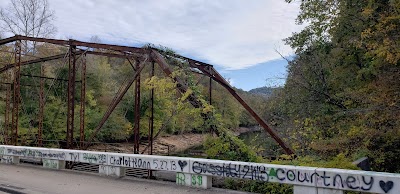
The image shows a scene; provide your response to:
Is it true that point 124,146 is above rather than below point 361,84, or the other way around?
below

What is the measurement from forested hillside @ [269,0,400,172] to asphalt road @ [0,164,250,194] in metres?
7.52

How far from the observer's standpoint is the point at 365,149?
12.8 metres

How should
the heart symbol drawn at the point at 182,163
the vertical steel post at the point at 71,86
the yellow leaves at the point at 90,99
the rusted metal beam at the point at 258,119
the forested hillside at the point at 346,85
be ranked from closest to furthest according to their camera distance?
the heart symbol drawn at the point at 182,163
the forested hillside at the point at 346,85
the vertical steel post at the point at 71,86
the rusted metal beam at the point at 258,119
the yellow leaves at the point at 90,99

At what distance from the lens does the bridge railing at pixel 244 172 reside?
19.9 ft

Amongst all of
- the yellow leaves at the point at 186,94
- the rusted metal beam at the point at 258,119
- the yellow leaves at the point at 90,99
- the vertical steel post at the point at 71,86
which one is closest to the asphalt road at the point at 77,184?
the yellow leaves at the point at 186,94

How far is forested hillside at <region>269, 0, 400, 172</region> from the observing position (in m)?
12.3

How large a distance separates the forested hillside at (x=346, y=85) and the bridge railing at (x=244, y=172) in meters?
6.37

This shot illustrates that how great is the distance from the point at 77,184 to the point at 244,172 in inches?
184

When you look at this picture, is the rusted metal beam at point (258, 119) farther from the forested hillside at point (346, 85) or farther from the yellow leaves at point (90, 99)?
the yellow leaves at point (90, 99)

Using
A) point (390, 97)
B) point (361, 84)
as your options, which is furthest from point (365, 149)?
point (361, 84)

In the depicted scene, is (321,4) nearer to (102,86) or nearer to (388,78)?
(388,78)

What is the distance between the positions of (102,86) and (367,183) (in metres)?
36.5

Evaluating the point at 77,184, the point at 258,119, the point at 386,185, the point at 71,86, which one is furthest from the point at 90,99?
the point at 386,185

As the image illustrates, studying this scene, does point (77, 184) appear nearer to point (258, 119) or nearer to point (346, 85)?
point (258, 119)
